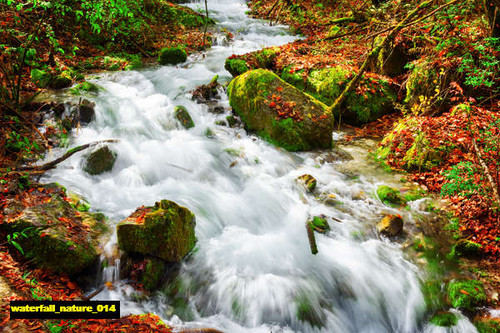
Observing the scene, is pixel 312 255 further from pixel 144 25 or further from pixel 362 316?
pixel 144 25

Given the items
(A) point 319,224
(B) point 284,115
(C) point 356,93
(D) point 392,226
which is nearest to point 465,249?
(D) point 392,226

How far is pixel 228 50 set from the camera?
12734 mm

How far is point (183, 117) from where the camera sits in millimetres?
7742

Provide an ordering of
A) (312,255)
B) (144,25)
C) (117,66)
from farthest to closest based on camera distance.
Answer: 1. (144,25)
2. (117,66)
3. (312,255)

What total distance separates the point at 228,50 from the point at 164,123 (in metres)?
6.79

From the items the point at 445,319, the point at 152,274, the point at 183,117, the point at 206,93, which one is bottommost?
the point at 152,274

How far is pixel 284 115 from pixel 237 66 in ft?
11.0

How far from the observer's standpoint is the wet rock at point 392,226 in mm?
4781

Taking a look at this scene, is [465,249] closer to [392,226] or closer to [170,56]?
[392,226]


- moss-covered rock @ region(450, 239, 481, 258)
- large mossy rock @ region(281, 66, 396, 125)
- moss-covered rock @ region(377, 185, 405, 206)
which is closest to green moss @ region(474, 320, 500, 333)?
moss-covered rock @ region(450, 239, 481, 258)

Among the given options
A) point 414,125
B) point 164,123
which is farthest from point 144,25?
point 414,125

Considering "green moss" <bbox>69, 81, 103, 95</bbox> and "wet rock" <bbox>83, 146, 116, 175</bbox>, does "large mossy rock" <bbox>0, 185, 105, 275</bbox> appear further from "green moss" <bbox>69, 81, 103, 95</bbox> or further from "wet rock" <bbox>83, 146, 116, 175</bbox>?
"green moss" <bbox>69, 81, 103, 95</bbox>

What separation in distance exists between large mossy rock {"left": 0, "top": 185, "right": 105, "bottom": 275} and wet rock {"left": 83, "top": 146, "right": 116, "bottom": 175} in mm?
1483

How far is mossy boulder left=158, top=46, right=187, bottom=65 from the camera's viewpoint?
36.3 ft
